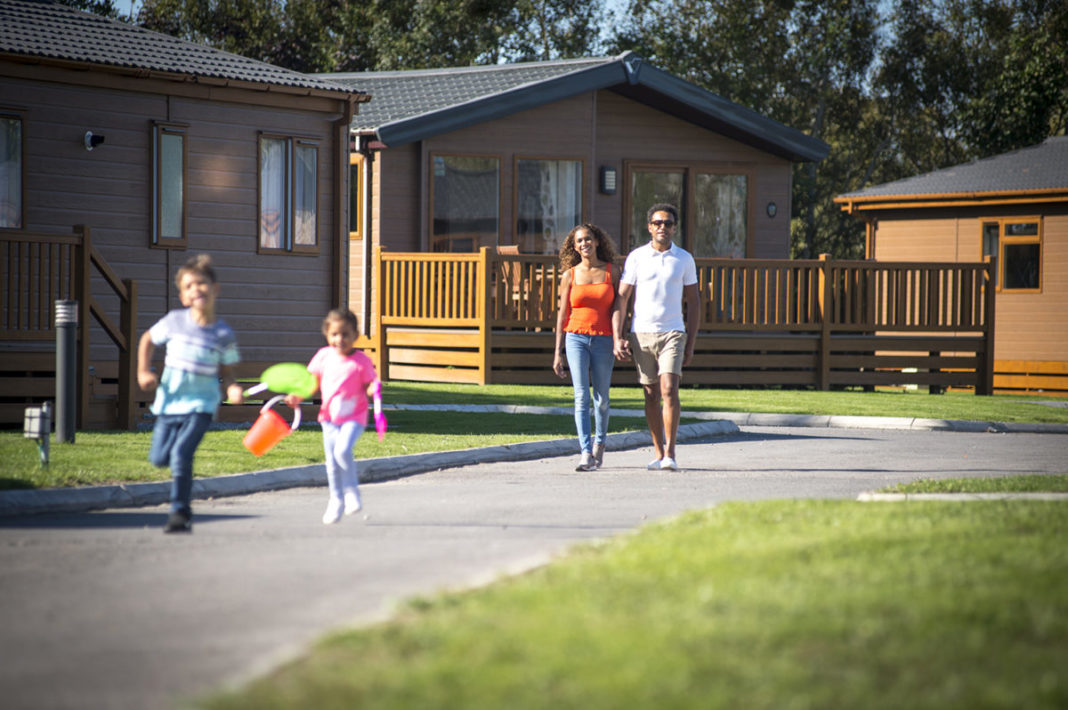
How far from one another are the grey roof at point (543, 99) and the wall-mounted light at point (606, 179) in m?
1.37

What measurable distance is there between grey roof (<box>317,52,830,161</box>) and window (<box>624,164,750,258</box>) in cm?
86

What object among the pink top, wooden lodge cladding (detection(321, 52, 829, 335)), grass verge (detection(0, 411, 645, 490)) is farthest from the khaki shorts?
wooden lodge cladding (detection(321, 52, 829, 335))

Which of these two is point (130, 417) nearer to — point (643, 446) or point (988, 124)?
point (643, 446)

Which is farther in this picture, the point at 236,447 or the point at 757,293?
the point at 757,293

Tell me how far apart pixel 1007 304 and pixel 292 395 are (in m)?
22.0

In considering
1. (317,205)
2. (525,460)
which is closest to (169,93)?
(317,205)

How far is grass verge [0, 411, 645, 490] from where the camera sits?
9.63 m

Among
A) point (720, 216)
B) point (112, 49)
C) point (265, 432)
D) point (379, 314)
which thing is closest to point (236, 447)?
point (265, 432)

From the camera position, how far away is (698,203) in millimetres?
25141

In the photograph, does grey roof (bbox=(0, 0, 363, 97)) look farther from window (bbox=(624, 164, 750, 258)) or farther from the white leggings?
the white leggings

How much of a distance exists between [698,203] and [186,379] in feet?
59.6

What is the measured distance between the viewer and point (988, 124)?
41.5 metres

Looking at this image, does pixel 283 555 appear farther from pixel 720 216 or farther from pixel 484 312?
pixel 720 216

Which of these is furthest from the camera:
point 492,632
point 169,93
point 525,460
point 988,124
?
point 988,124
